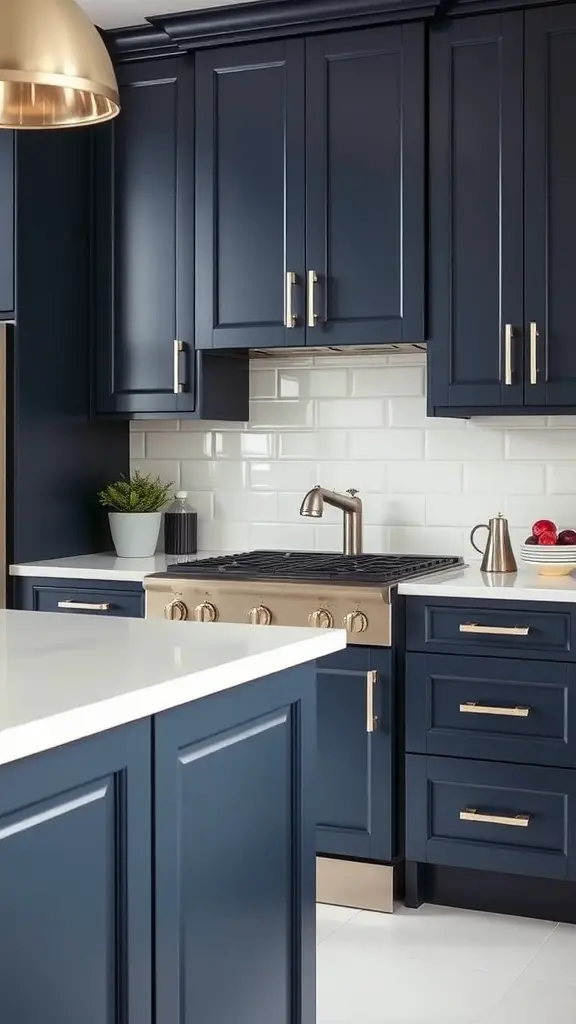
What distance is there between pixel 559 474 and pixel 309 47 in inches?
60.9

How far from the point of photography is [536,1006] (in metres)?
2.99

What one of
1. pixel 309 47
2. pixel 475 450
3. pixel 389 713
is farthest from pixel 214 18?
pixel 389 713

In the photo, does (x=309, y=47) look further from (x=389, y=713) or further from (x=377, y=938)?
(x=377, y=938)

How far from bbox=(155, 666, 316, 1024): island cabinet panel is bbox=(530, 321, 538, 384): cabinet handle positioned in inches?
66.0

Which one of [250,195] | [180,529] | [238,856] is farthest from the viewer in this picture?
[180,529]

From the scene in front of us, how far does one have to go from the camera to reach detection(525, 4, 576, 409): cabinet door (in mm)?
3682

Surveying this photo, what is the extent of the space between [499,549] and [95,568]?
50.0 inches

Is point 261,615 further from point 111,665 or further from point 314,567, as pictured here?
point 111,665

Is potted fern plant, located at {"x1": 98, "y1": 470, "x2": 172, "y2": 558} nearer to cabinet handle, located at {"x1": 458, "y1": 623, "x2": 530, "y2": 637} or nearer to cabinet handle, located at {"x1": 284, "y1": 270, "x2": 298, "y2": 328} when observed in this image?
cabinet handle, located at {"x1": 284, "y1": 270, "x2": 298, "y2": 328}

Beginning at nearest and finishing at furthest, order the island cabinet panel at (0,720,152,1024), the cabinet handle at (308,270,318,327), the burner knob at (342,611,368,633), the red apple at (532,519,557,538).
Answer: the island cabinet panel at (0,720,152,1024) < the burner knob at (342,611,368,633) < the red apple at (532,519,557,538) < the cabinet handle at (308,270,318,327)

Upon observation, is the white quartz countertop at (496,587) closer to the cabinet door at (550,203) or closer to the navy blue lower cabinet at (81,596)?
the cabinet door at (550,203)

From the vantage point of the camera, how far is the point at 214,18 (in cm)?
403

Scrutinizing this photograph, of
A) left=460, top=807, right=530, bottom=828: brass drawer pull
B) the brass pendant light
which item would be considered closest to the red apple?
left=460, top=807, right=530, bottom=828: brass drawer pull

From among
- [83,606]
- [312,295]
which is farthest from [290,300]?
[83,606]
